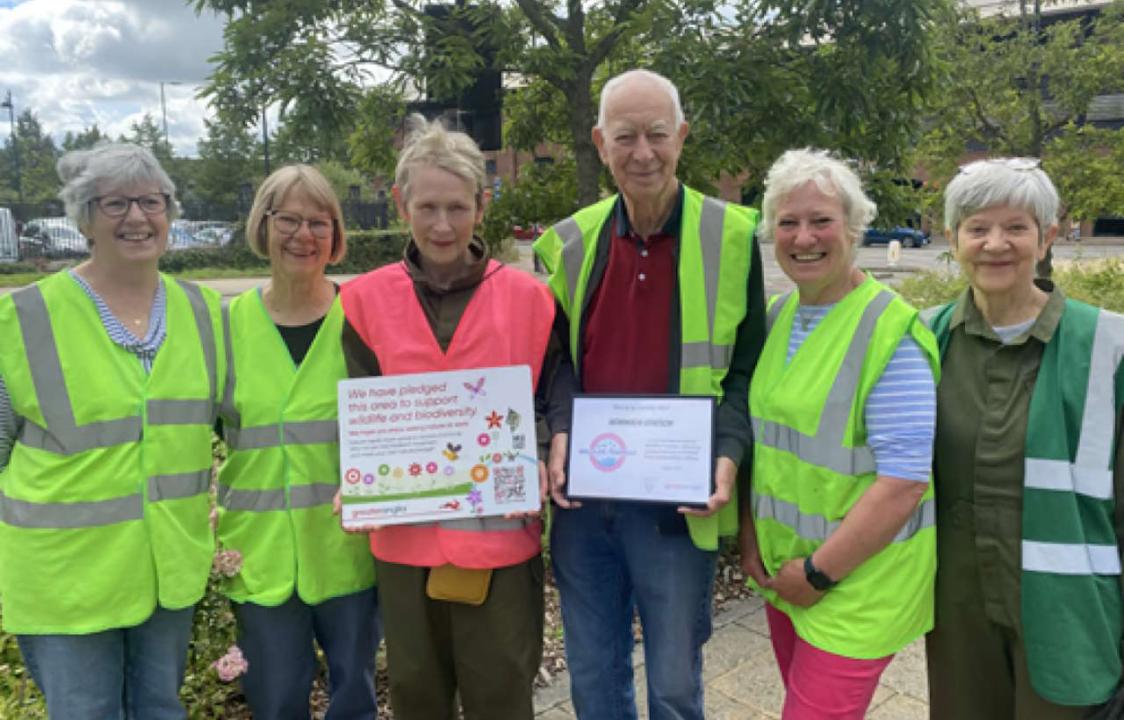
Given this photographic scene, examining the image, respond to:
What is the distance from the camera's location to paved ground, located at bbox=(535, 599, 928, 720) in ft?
10.9

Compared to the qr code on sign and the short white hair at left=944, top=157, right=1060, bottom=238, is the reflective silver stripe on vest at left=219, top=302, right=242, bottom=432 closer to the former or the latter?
the qr code on sign

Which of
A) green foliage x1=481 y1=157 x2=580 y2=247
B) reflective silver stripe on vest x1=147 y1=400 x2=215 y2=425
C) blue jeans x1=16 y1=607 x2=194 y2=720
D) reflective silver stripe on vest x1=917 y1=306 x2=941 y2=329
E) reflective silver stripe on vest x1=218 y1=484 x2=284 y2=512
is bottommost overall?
blue jeans x1=16 y1=607 x2=194 y2=720

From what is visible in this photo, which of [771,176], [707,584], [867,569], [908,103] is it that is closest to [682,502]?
[707,584]

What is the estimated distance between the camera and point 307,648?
103 inches

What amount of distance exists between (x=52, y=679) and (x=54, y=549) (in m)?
0.38

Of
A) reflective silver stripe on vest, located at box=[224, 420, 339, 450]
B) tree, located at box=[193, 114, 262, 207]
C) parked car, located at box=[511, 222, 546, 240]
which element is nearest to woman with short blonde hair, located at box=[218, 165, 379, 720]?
reflective silver stripe on vest, located at box=[224, 420, 339, 450]

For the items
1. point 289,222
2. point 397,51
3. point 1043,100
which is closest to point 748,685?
point 289,222

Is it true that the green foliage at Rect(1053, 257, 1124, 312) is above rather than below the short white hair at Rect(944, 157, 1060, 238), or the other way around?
below

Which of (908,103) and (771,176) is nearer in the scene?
(771,176)

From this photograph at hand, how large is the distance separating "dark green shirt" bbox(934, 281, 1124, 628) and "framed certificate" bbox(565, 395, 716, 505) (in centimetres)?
67

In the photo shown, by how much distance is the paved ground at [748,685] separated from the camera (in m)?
3.32

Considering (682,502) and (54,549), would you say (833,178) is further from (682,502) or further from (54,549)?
(54,549)

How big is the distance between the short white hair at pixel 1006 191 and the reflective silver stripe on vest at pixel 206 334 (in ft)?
7.37

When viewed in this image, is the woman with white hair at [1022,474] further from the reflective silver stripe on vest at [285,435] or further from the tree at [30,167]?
the tree at [30,167]
